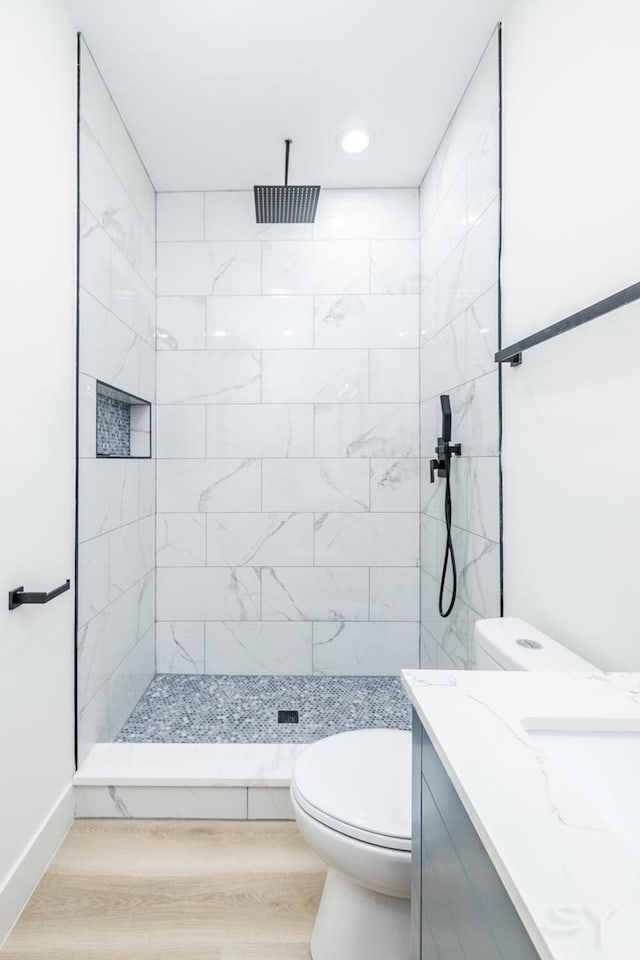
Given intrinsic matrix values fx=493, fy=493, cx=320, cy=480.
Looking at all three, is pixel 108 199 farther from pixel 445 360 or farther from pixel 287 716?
pixel 287 716

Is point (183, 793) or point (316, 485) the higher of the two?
point (316, 485)

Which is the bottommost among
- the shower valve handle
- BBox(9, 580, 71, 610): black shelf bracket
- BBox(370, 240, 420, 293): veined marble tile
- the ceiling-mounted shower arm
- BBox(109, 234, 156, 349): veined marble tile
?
BBox(9, 580, 71, 610): black shelf bracket

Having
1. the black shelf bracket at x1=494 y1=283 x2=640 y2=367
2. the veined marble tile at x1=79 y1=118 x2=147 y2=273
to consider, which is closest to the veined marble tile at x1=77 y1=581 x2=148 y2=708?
the veined marble tile at x1=79 y1=118 x2=147 y2=273

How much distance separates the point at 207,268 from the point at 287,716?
2.23 meters

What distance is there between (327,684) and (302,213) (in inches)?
91.6

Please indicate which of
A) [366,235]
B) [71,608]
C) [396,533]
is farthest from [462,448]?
[71,608]

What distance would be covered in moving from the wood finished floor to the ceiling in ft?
8.73

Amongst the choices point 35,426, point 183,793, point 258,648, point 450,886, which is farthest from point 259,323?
A: point 450,886

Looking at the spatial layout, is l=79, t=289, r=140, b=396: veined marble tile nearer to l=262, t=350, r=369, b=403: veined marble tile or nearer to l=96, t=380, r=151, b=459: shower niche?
l=96, t=380, r=151, b=459: shower niche

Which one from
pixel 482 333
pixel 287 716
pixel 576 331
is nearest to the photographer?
pixel 576 331

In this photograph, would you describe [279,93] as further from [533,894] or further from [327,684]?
[327,684]

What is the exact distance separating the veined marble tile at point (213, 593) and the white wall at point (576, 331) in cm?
143

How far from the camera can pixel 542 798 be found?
551 mm

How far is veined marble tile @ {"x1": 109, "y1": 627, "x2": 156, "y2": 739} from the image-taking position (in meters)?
2.00
